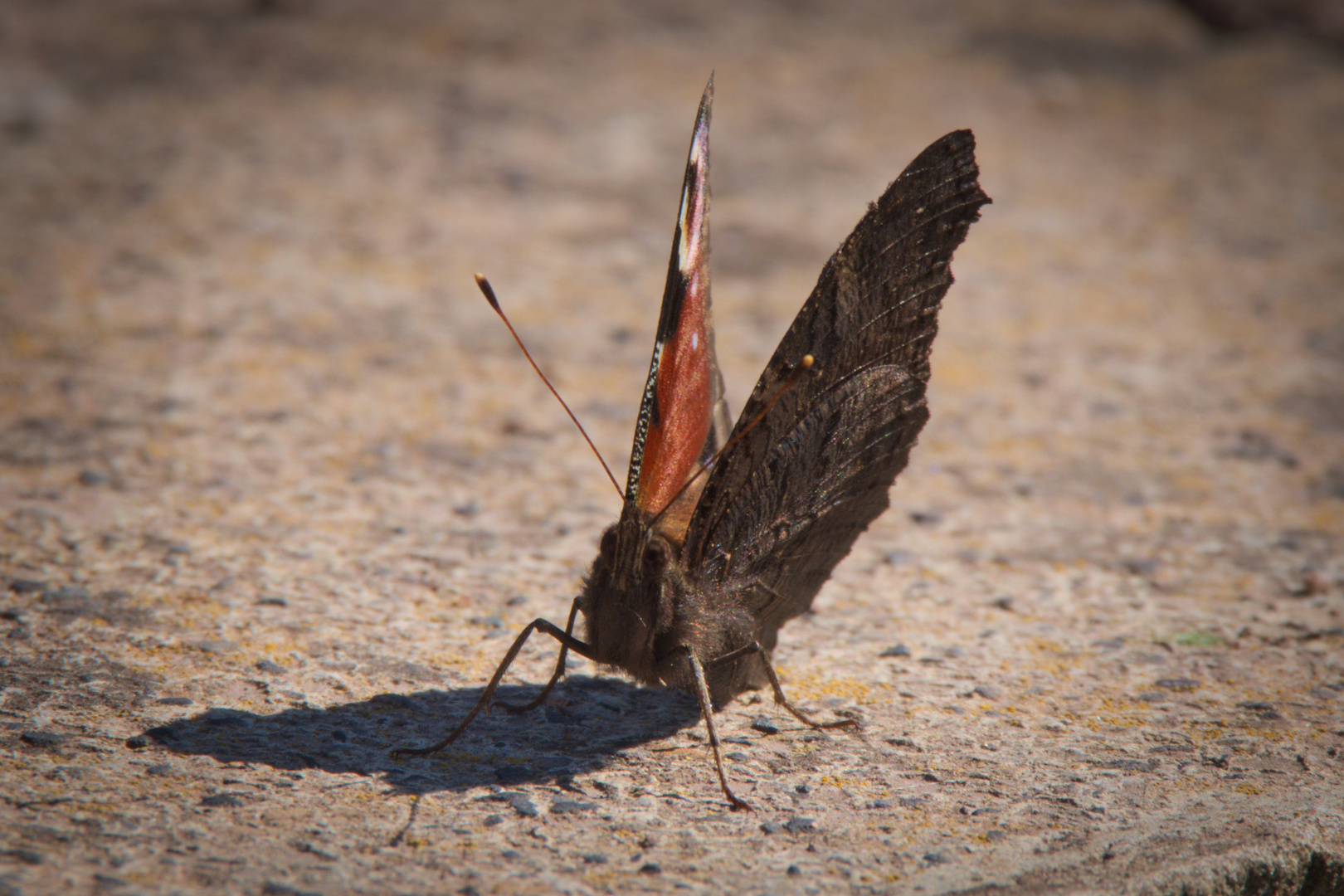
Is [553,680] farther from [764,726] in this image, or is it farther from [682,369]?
[682,369]

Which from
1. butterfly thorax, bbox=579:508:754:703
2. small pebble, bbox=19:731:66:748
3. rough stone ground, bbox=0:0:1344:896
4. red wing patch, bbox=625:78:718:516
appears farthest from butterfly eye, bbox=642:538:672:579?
small pebble, bbox=19:731:66:748

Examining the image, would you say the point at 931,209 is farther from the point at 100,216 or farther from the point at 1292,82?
the point at 1292,82

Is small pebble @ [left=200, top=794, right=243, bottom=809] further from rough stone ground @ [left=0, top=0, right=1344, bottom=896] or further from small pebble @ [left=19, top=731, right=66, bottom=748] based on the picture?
small pebble @ [left=19, top=731, right=66, bottom=748]

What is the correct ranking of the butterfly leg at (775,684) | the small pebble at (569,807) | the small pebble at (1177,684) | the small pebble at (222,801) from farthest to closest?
the small pebble at (1177,684) < the butterfly leg at (775,684) < the small pebble at (569,807) < the small pebble at (222,801)

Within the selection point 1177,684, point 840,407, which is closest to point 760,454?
point 840,407

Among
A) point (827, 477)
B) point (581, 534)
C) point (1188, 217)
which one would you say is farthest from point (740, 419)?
point (1188, 217)

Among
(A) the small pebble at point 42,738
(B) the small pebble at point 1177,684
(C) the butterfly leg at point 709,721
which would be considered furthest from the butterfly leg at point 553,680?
(B) the small pebble at point 1177,684

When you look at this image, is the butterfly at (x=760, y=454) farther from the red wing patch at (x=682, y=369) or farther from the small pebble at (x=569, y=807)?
the small pebble at (x=569, y=807)
